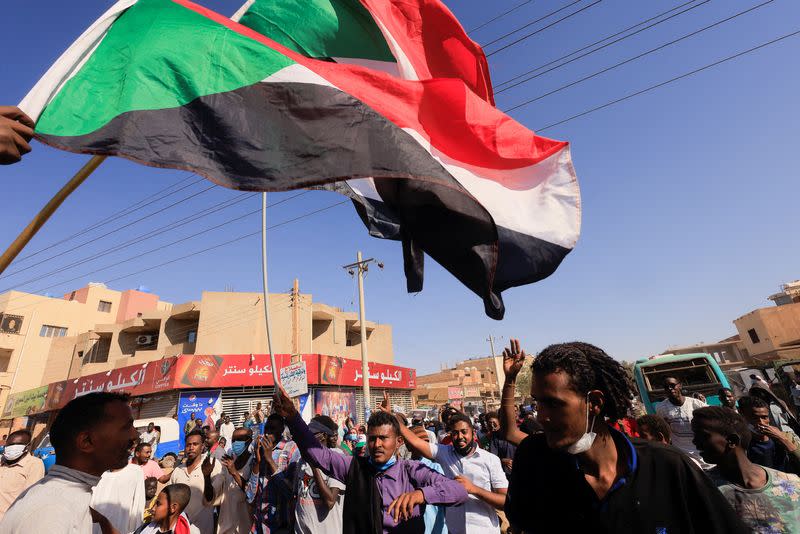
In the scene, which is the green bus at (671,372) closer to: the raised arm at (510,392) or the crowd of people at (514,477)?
the crowd of people at (514,477)

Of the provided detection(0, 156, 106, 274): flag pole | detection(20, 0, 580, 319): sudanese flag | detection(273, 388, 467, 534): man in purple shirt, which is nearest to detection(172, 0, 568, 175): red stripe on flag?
detection(20, 0, 580, 319): sudanese flag

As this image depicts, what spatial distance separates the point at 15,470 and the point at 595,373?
7.13m

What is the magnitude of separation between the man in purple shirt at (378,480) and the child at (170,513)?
1912 millimetres

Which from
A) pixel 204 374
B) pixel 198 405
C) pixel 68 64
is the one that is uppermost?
pixel 204 374

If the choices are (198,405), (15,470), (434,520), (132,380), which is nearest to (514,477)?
A: (434,520)

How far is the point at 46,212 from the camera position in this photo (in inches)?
95.8

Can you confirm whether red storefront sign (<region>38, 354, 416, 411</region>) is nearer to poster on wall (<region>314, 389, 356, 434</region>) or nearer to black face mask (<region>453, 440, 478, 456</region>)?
poster on wall (<region>314, 389, 356, 434</region>)

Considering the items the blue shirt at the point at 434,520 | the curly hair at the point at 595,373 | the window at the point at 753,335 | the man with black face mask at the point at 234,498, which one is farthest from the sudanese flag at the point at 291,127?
the window at the point at 753,335

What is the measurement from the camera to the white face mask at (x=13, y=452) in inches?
215

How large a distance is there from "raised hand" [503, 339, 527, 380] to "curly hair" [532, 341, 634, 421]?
1.21 m

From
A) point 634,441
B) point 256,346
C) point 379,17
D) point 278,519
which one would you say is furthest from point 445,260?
point 256,346

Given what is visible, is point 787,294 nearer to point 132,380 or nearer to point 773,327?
point 773,327

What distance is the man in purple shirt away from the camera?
308 cm

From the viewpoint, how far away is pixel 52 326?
3744 centimetres
